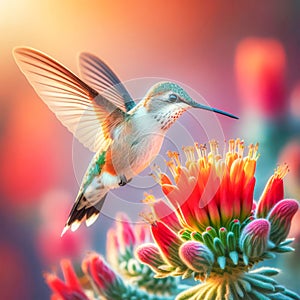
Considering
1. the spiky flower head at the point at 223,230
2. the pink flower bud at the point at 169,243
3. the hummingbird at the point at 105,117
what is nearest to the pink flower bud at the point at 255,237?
the spiky flower head at the point at 223,230

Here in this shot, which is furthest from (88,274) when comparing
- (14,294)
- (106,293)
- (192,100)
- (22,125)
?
(192,100)

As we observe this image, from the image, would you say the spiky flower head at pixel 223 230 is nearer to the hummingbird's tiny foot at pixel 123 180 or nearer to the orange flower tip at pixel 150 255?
the orange flower tip at pixel 150 255

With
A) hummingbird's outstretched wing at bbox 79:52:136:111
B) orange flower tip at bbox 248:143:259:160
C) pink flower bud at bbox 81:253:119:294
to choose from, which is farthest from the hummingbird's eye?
pink flower bud at bbox 81:253:119:294

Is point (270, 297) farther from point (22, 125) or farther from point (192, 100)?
point (22, 125)

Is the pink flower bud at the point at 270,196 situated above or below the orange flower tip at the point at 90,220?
below

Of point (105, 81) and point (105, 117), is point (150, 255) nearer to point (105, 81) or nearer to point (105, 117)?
point (105, 117)

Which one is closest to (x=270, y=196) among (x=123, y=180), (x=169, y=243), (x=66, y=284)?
(x=169, y=243)
